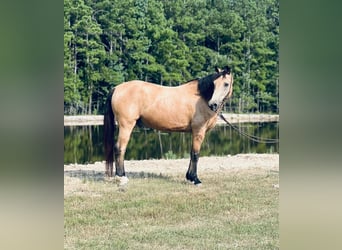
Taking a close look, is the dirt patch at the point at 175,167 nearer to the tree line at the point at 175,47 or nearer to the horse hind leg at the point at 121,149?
the horse hind leg at the point at 121,149

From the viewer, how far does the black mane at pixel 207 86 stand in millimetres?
3479

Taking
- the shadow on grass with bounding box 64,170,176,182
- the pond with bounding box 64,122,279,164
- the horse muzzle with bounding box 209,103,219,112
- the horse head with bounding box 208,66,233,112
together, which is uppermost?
the horse head with bounding box 208,66,233,112

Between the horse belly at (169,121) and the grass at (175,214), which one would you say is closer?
the grass at (175,214)

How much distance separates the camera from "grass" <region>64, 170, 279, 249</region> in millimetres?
3350

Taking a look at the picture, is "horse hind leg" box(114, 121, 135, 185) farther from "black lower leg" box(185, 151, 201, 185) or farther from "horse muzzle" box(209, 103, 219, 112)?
"horse muzzle" box(209, 103, 219, 112)

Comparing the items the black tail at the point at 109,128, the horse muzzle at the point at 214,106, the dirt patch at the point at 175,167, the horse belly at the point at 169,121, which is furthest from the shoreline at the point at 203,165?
the horse muzzle at the point at 214,106

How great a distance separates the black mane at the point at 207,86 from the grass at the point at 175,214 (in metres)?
0.54

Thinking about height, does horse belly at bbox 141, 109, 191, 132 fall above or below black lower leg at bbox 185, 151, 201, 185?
above

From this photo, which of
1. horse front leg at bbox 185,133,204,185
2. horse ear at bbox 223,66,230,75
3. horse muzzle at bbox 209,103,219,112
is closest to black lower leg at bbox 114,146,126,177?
horse front leg at bbox 185,133,204,185

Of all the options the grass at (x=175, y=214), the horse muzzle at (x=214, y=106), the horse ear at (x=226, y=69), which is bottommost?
the grass at (x=175, y=214)
